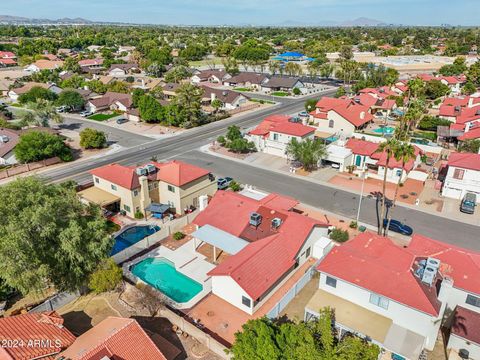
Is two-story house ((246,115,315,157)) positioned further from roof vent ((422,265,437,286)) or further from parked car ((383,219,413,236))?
roof vent ((422,265,437,286))

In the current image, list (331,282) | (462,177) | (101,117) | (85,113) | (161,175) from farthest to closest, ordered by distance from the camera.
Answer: (85,113)
(101,117)
(462,177)
(161,175)
(331,282)

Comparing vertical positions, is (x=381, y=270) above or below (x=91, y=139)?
above

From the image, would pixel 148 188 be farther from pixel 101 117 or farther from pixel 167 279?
pixel 101 117

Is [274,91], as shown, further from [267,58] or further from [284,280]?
[284,280]

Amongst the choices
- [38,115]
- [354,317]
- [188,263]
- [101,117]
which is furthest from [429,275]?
[101,117]

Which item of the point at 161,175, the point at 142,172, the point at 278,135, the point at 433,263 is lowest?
the point at 161,175

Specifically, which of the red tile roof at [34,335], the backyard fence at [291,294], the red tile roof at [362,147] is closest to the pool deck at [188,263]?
the backyard fence at [291,294]

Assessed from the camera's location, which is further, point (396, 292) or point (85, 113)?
point (85, 113)
